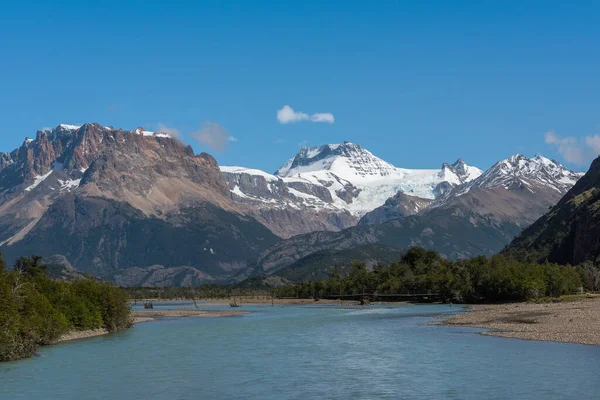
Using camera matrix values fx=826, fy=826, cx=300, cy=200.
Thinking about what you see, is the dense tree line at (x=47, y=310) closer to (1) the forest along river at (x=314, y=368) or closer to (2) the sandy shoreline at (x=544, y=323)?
(1) the forest along river at (x=314, y=368)

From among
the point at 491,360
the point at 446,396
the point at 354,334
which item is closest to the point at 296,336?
the point at 354,334

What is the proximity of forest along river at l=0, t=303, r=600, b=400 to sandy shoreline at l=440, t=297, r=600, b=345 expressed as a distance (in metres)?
4.52

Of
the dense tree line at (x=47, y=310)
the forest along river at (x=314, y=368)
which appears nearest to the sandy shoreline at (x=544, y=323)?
the forest along river at (x=314, y=368)

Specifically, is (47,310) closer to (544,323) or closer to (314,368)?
(314,368)

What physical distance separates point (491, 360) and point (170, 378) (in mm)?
35082

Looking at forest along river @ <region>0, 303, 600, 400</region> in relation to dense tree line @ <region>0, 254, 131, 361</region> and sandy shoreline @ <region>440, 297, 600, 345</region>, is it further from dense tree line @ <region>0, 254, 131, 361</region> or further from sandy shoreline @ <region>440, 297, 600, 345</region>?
sandy shoreline @ <region>440, 297, 600, 345</region>

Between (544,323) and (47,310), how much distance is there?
254ft

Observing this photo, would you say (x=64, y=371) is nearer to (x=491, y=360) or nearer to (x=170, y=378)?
(x=170, y=378)

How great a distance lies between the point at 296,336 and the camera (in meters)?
137

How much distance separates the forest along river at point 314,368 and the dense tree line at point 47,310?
3117 mm

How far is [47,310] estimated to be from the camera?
124875 millimetres

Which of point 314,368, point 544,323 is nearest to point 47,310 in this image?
point 314,368

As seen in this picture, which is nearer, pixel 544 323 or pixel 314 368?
pixel 314 368

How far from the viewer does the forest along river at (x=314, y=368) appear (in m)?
75.2
